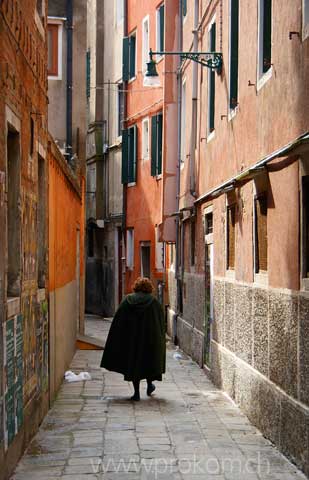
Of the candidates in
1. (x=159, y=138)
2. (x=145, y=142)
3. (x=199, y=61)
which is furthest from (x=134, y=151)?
(x=199, y=61)

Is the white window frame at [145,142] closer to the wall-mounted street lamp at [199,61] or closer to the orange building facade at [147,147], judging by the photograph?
the orange building facade at [147,147]

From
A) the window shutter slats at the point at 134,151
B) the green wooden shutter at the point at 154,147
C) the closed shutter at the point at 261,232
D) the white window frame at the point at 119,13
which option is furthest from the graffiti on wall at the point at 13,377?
the white window frame at the point at 119,13

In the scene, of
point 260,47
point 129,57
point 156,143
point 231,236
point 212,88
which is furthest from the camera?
point 129,57

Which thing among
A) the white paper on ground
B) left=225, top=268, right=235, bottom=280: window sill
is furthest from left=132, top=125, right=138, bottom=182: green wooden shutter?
left=225, top=268, right=235, bottom=280: window sill

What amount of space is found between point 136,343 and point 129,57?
56.5 feet

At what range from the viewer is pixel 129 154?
92.8 feet

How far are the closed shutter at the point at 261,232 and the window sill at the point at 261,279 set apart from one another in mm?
67

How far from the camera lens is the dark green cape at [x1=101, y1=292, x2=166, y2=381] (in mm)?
12781

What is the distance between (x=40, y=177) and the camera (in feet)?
36.2

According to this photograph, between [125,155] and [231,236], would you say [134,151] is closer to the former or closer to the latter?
[125,155]

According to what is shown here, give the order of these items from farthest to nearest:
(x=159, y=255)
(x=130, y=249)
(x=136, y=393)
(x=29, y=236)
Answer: (x=130, y=249) < (x=159, y=255) < (x=136, y=393) < (x=29, y=236)

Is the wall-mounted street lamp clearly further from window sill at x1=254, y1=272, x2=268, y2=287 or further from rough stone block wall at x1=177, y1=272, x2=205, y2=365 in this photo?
window sill at x1=254, y1=272, x2=268, y2=287

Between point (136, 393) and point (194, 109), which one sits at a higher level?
point (194, 109)

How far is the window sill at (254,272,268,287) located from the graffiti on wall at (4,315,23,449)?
292 cm
